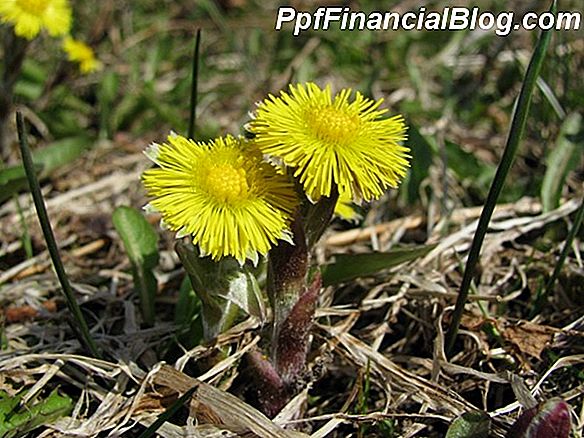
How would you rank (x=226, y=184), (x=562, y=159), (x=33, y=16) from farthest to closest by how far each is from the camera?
(x=33, y=16), (x=562, y=159), (x=226, y=184)

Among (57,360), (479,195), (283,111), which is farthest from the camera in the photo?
(479,195)

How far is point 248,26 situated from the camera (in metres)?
3.64

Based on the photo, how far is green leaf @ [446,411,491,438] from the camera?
1534 mm

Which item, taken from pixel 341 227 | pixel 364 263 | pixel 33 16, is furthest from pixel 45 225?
pixel 33 16

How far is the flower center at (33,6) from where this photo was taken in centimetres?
267

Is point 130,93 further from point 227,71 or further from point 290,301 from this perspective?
point 290,301

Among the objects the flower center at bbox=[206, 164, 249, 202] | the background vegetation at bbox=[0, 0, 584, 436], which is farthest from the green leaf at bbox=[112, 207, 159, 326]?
the flower center at bbox=[206, 164, 249, 202]

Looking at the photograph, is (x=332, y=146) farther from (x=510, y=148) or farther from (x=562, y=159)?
(x=562, y=159)

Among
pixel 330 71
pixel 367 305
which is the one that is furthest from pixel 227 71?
pixel 367 305

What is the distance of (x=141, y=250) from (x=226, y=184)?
64 cm

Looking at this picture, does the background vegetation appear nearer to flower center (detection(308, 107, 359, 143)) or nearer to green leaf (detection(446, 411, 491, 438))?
green leaf (detection(446, 411, 491, 438))

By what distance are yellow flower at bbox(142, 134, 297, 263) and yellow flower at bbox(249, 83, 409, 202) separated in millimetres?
64

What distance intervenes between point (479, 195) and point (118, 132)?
143cm

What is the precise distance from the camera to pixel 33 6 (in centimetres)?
269
